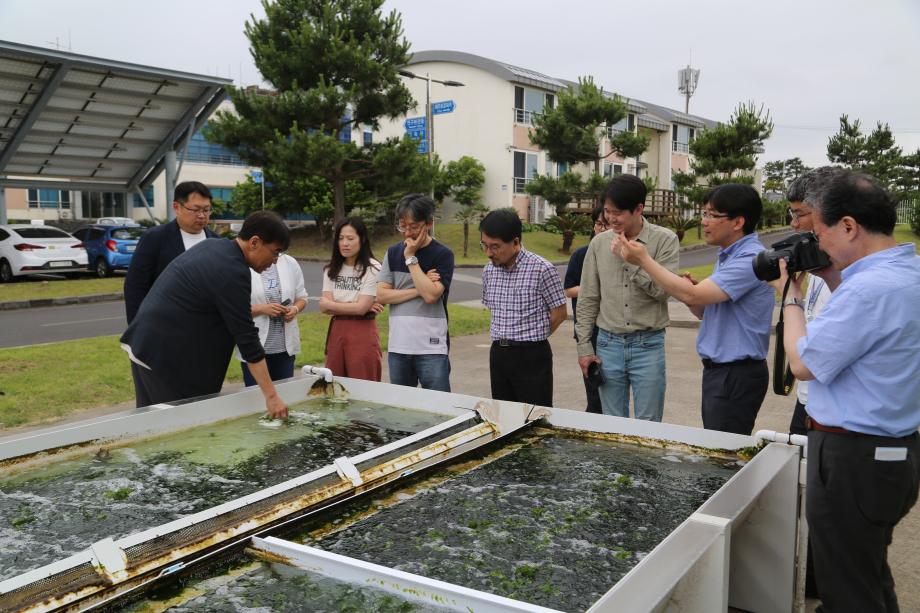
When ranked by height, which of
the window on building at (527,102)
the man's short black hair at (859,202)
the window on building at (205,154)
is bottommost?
the man's short black hair at (859,202)

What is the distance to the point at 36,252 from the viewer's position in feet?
52.9

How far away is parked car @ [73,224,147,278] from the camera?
17.1 m

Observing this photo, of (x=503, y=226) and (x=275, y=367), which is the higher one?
(x=503, y=226)

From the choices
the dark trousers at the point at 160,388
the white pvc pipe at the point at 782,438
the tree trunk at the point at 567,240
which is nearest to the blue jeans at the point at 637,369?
the white pvc pipe at the point at 782,438

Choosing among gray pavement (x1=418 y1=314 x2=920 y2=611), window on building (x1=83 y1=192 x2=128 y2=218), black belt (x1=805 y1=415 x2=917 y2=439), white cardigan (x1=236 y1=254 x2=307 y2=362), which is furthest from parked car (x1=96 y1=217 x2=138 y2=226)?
black belt (x1=805 y1=415 x2=917 y2=439)

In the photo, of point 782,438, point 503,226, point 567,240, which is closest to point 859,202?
point 782,438

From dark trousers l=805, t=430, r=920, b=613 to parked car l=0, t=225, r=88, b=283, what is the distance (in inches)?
680

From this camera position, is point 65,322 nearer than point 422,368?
No

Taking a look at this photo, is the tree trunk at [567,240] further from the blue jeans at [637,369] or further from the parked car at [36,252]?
the blue jeans at [637,369]

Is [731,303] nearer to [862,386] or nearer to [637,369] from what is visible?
[637,369]

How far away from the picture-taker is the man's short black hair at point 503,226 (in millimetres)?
3988

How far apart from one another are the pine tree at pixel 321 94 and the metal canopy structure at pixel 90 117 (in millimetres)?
4854

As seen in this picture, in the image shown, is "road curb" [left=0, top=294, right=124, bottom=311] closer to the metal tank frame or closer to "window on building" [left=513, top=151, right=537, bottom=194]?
the metal tank frame

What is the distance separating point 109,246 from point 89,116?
137 inches
